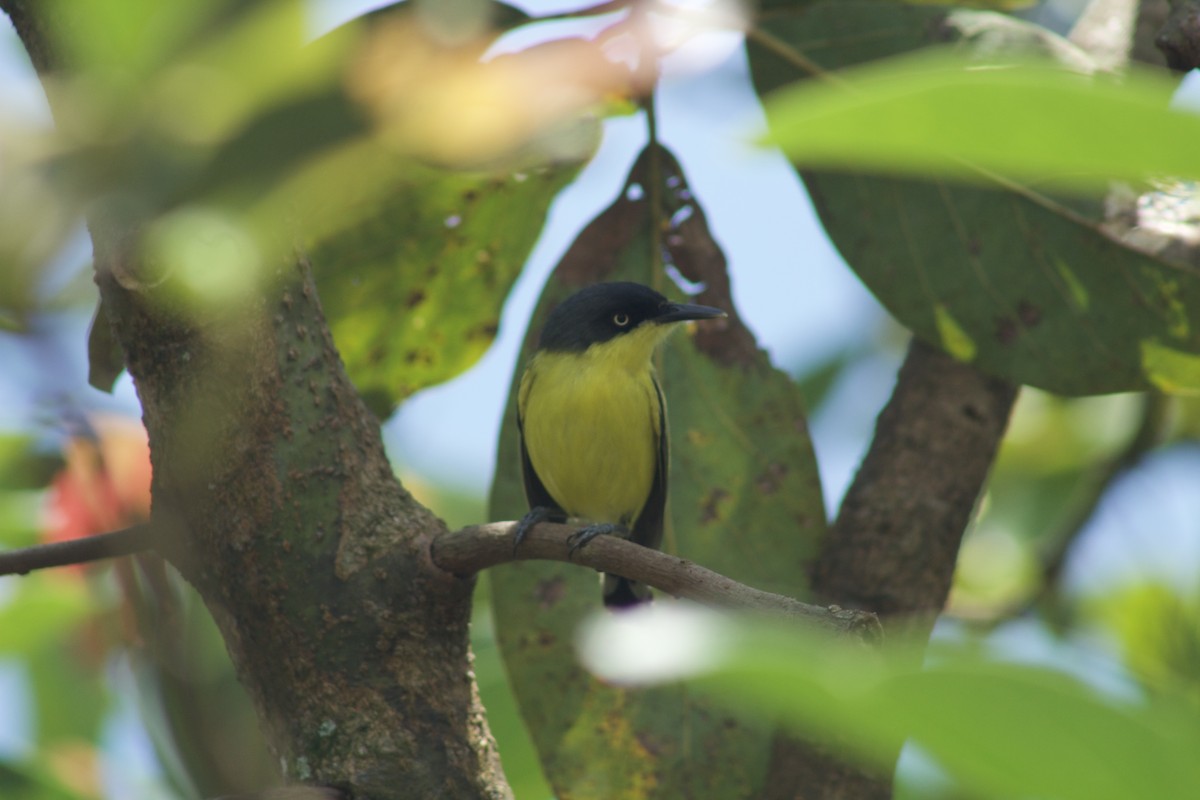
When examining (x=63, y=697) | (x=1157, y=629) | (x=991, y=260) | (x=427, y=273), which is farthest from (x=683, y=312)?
(x=63, y=697)

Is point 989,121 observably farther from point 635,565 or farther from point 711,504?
point 711,504

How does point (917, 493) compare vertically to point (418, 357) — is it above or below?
below

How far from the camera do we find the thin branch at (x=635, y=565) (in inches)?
64.8

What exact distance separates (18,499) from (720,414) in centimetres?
196

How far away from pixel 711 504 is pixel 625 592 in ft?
4.08

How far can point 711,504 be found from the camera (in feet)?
10.9

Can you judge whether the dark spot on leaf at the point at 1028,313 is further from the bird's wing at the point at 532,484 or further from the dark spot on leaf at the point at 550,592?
the bird's wing at the point at 532,484

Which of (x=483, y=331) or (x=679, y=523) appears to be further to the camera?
(x=483, y=331)

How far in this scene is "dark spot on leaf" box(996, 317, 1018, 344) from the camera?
3.15 metres

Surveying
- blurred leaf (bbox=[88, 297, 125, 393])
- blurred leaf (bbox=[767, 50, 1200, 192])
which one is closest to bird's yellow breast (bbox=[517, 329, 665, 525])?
blurred leaf (bbox=[88, 297, 125, 393])

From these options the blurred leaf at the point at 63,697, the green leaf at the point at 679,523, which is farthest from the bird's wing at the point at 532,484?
the blurred leaf at the point at 63,697

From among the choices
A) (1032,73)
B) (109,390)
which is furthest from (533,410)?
(1032,73)

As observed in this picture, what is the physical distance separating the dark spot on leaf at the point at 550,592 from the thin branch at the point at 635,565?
712mm

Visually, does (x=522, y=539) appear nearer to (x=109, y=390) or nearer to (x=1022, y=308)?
(x=109, y=390)
